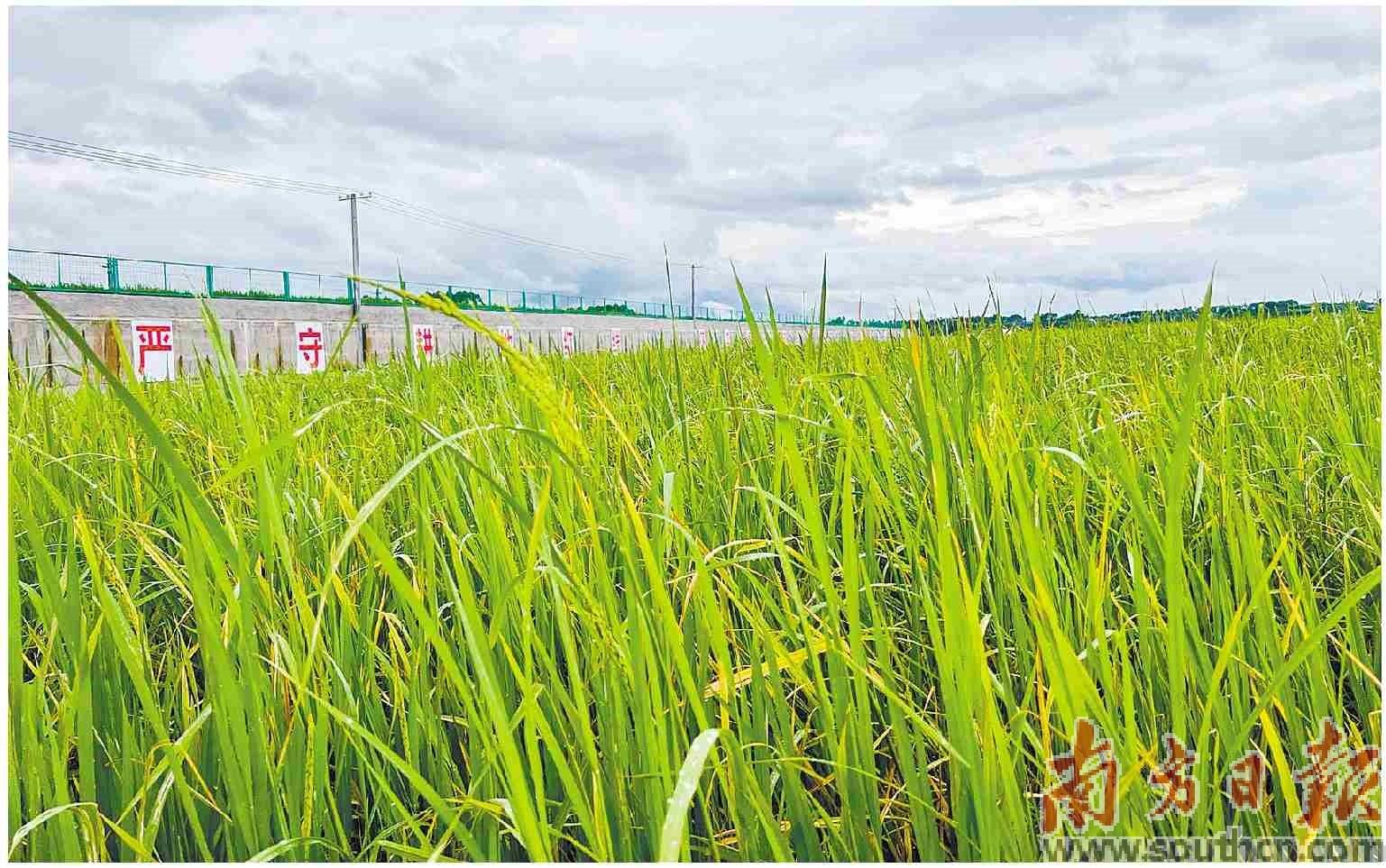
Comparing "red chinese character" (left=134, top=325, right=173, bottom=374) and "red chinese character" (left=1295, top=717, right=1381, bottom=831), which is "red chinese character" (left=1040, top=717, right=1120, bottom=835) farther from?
"red chinese character" (left=134, top=325, right=173, bottom=374)

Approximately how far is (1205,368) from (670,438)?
4.90 ft

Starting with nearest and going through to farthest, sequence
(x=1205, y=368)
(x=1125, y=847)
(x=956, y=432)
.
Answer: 1. (x=1125, y=847)
2. (x=956, y=432)
3. (x=1205, y=368)

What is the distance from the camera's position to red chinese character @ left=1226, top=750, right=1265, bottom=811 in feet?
2.24

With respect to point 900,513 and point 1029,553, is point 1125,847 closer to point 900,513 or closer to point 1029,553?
point 1029,553

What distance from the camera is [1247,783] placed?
70 centimetres

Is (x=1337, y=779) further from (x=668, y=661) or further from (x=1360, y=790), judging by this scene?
(x=668, y=661)

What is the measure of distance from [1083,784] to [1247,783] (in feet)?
0.56

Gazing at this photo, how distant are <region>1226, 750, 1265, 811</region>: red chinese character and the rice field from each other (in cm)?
1

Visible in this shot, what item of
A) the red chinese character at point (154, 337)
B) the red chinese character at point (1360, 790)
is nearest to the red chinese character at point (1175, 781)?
the red chinese character at point (1360, 790)

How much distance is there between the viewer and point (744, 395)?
1991 mm

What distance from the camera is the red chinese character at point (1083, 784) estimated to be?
0.63 m

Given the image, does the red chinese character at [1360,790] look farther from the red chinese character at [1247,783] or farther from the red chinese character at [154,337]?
the red chinese character at [154,337]

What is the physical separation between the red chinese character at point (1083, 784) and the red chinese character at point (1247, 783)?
0.11 meters

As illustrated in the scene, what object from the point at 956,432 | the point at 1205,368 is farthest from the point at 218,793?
the point at 1205,368
